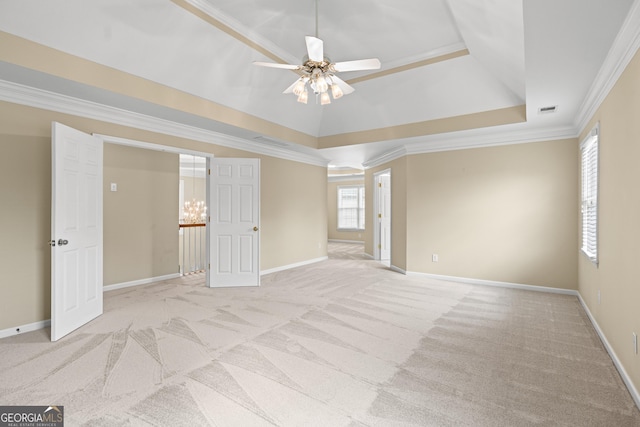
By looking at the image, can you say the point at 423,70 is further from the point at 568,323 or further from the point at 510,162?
the point at 568,323

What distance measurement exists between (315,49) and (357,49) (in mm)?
1835

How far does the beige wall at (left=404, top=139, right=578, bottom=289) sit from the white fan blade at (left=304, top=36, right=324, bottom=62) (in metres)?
3.60

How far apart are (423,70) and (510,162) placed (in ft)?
6.90

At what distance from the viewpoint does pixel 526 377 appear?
2490 mm

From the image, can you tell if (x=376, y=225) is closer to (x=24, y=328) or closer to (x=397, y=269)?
(x=397, y=269)

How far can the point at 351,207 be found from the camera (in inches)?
475

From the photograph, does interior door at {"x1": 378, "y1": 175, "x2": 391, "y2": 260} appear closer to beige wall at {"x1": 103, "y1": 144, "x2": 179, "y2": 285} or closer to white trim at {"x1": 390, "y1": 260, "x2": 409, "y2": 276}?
white trim at {"x1": 390, "y1": 260, "x2": 409, "y2": 276}

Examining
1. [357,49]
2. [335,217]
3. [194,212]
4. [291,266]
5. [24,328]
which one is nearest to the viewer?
[24,328]

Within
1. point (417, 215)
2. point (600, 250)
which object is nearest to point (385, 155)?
point (417, 215)

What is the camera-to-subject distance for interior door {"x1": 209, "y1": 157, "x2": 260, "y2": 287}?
17.5 feet

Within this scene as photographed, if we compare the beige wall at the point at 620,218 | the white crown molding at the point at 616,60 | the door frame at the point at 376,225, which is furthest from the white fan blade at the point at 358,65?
the door frame at the point at 376,225

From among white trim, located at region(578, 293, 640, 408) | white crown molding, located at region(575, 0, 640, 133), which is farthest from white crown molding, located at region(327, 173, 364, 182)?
white trim, located at region(578, 293, 640, 408)

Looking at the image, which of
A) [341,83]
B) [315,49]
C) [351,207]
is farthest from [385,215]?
[315,49]

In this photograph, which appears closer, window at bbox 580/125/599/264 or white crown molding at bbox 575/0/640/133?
white crown molding at bbox 575/0/640/133
